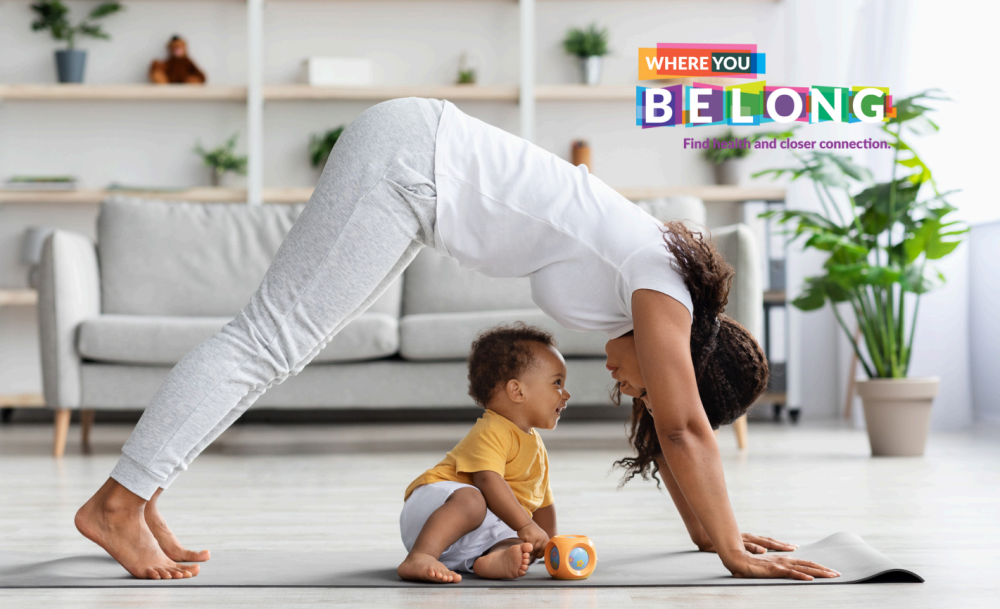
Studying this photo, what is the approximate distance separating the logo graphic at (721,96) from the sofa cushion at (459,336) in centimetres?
160

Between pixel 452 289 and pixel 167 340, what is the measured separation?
100 cm

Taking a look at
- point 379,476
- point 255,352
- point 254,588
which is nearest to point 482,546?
point 254,588

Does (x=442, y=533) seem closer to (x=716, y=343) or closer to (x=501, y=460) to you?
(x=501, y=460)

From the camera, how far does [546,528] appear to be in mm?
1341

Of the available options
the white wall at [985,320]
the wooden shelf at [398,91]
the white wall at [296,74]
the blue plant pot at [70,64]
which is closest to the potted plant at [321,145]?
the white wall at [296,74]

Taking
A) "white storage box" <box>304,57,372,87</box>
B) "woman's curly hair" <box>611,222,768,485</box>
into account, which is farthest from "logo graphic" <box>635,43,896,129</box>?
"woman's curly hair" <box>611,222,768,485</box>

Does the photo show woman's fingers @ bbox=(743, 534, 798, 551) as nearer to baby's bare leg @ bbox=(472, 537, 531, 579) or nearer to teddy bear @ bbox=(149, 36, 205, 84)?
baby's bare leg @ bbox=(472, 537, 531, 579)

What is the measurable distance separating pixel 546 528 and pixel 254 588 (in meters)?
0.44

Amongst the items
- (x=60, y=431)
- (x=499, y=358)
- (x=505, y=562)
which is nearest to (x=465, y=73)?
(x=60, y=431)

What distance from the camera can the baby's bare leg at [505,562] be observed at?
114cm

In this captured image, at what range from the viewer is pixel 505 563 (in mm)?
1156

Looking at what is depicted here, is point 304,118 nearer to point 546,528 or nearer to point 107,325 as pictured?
point 107,325

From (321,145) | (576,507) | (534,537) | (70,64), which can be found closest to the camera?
(534,537)

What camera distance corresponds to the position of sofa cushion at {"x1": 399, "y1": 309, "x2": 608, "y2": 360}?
2623 millimetres
